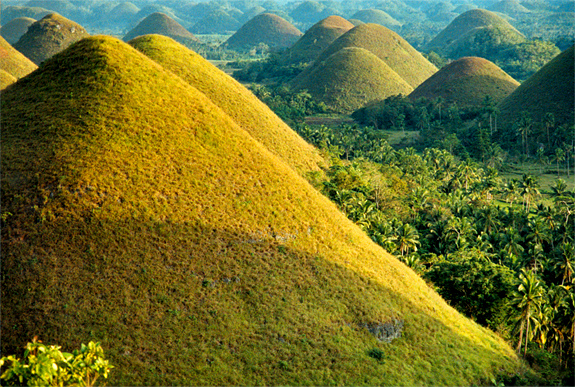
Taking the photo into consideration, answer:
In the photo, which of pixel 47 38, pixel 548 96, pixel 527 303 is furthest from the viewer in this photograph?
pixel 47 38

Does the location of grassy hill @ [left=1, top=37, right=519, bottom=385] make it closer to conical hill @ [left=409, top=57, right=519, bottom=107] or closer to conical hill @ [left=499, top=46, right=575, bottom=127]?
conical hill @ [left=499, top=46, right=575, bottom=127]

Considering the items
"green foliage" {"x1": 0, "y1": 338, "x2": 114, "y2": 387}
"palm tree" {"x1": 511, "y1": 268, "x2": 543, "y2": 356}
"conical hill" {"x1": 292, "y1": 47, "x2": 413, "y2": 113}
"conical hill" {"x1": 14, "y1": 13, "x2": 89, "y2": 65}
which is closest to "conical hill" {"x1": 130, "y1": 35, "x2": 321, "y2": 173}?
"palm tree" {"x1": 511, "y1": 268, "x2": 543, "y2": 356}

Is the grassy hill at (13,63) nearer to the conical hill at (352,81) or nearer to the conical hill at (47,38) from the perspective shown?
the conical hill at (47,38)

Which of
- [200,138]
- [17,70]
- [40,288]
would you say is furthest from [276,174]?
[17,70]

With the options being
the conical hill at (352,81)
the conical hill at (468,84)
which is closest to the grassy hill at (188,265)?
the conical hill at (352,81)

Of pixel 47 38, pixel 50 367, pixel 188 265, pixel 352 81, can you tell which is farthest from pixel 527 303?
pixel 47 38

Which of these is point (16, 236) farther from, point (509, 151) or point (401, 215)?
point (509, 151)

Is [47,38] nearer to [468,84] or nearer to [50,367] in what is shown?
[468,84]
